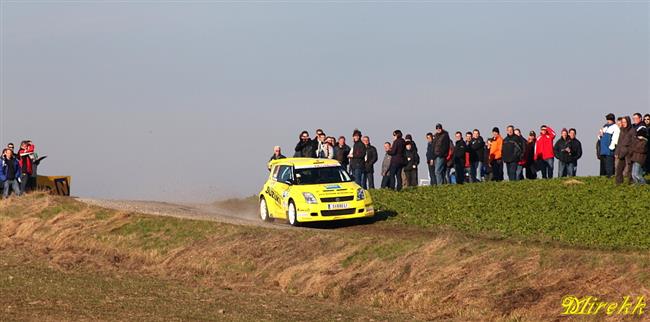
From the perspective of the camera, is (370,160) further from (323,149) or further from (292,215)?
(292,215)

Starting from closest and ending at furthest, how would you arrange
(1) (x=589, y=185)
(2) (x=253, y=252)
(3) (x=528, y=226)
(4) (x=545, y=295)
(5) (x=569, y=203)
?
(4) (x=545, y=295), (2) (x=253, y=252), (3) (x=528, y=226), (5) (x=569, y=203), (1) (x=589, y=185)

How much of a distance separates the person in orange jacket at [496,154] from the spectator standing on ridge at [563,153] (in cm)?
183

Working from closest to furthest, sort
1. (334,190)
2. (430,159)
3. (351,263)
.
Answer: (351,263), (334,190), (430,159)

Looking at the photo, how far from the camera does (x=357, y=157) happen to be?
35750mm

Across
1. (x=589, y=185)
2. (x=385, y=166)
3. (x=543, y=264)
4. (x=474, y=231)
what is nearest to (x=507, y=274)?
(x=543, y=264)

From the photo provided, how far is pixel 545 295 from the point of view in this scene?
1791 centimetres

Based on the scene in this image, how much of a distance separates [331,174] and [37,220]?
8.50 m

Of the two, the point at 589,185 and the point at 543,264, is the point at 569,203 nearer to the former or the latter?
the point at 589,185

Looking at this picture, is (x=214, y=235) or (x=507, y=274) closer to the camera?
(x=507, y=274)

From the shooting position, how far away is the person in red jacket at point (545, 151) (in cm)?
3622

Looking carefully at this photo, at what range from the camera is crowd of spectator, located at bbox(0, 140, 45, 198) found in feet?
118

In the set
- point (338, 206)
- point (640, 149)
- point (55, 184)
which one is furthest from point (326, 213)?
point (55, 184)

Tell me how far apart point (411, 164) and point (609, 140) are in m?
7.10

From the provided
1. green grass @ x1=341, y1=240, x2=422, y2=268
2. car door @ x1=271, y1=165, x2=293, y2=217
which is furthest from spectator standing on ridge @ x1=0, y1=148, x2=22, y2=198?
green grass @ x1=341, y1=240, x2=422, y2=268
